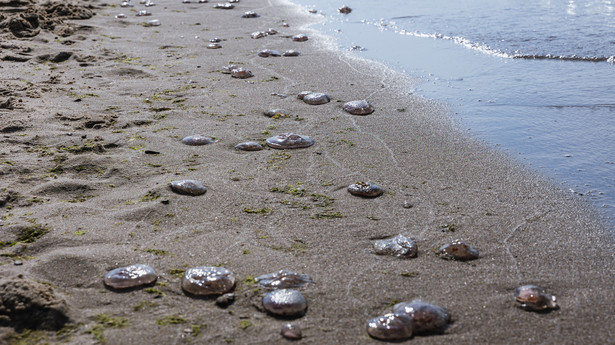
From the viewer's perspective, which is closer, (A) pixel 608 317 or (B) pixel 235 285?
(A) pixel 608 317

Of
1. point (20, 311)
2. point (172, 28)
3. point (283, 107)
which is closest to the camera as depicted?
point (20, 311)

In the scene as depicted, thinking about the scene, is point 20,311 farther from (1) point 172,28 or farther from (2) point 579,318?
(1) point 172,28

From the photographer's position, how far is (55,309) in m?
2.05

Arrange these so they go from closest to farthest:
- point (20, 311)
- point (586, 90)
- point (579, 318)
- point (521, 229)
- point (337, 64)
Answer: point (20, 311)
point (579, 318)
point (521, 229)
point (586, 90)
point (337, 64)

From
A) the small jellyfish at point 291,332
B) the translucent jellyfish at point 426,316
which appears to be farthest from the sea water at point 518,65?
the small jellyfish at point 291,332

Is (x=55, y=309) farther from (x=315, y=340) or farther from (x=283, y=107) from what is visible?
(x=283, y=107)

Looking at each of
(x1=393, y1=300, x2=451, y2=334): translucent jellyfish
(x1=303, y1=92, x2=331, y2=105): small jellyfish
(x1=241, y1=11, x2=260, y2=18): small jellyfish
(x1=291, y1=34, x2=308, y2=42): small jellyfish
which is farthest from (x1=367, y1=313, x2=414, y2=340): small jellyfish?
(x1=241, y1=11, x2=260, y2=18): small jellyfish

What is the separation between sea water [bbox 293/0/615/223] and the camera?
387 centimetres

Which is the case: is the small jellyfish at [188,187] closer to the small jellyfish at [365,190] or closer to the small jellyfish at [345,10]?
the small jellyfish at [365,190]

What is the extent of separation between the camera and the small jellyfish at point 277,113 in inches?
172

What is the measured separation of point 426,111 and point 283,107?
44.1 inches

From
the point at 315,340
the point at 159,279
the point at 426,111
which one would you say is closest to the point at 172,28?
the point at 426,111

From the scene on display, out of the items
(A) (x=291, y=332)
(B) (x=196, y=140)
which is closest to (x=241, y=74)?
(B) (x=196, y=140)

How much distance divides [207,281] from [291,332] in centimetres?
43
